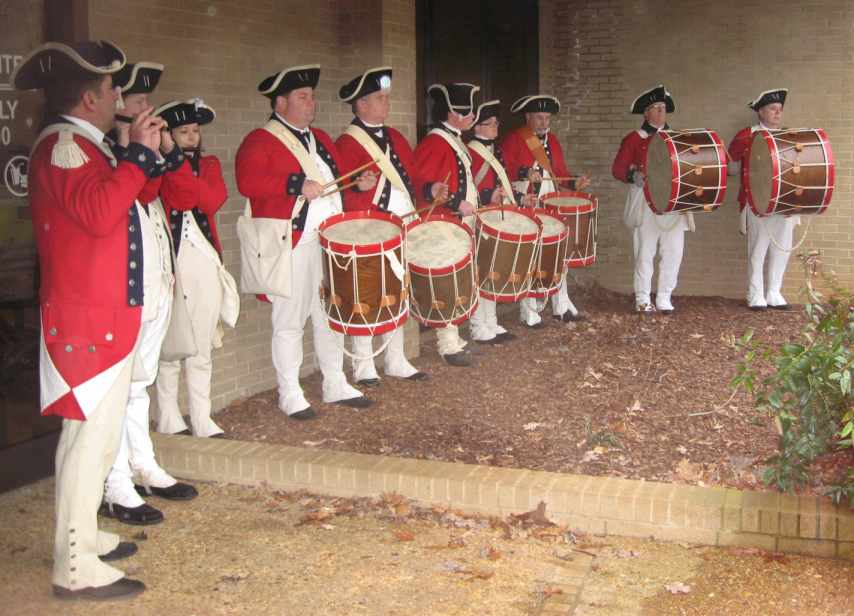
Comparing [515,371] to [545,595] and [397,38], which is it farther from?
[545,595]

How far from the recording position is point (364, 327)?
6305mm

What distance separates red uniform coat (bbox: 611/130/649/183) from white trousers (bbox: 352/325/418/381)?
340 cm

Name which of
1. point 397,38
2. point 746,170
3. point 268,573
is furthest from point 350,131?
point 746,170

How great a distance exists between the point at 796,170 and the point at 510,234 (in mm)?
2930

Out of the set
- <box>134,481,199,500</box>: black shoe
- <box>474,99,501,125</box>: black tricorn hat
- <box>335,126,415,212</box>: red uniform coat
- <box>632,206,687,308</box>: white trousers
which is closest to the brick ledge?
<box>134,481,199,500</box>: black shoe

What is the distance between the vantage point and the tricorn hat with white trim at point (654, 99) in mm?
10203

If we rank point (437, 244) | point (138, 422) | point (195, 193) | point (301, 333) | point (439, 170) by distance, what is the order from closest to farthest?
point (138, 422)
point (195, 193)
point (301, 333)
point (437, 244)
point (439, 170)

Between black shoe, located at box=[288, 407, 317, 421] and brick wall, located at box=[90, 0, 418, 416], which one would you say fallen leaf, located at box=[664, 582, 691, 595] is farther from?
brick wall, located at box=[90, 0, 418, 416]

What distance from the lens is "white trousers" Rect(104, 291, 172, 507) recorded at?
480 centimetres

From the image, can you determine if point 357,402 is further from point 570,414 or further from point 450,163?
point 450,163

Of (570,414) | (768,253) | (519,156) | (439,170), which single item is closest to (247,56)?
(439,170)

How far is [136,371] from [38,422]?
1149 mm

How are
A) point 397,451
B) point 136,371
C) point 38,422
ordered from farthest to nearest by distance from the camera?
point 397,451
point 38,422
point 136,371

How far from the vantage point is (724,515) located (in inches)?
179
